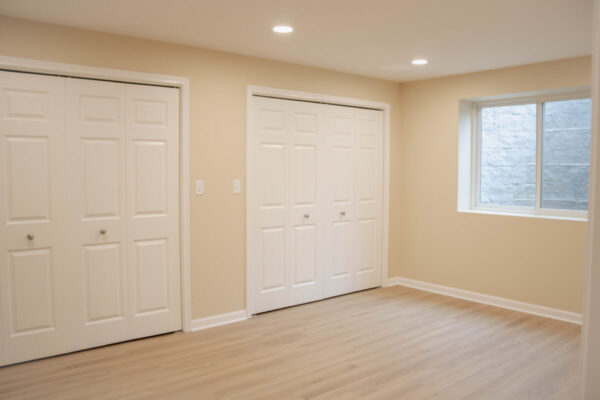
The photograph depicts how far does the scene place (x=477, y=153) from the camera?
524 centimetres

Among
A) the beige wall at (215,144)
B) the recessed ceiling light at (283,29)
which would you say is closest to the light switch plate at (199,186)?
the beige wall at (215,144)

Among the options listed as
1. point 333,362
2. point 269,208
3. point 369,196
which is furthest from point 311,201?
point 333,362

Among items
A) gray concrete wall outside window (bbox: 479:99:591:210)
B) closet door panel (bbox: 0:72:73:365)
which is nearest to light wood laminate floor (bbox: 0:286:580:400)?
closet door panel (bbox: 0:72:73:365)

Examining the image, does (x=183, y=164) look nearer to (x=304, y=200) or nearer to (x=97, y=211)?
(x=97, y=211)

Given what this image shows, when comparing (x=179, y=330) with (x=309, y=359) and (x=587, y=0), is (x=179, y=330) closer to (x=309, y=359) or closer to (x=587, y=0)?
(x=309, y=359)

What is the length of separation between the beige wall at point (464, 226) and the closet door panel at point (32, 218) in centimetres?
354

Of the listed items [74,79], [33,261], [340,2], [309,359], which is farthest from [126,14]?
[309,359]

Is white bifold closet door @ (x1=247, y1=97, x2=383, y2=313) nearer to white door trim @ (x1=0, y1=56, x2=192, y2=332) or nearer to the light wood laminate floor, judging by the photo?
the light wood laminate floor

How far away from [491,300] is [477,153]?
1553 millimetres

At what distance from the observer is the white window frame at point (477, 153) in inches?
185

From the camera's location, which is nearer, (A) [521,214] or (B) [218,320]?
(B) [218,320]

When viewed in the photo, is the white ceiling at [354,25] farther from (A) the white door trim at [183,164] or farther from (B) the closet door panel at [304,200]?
(B) the closet door panel at [304,200]

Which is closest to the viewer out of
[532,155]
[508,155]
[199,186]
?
[199,186]

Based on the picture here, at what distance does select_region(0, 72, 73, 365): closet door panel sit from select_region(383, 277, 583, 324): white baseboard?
3.51 meters
